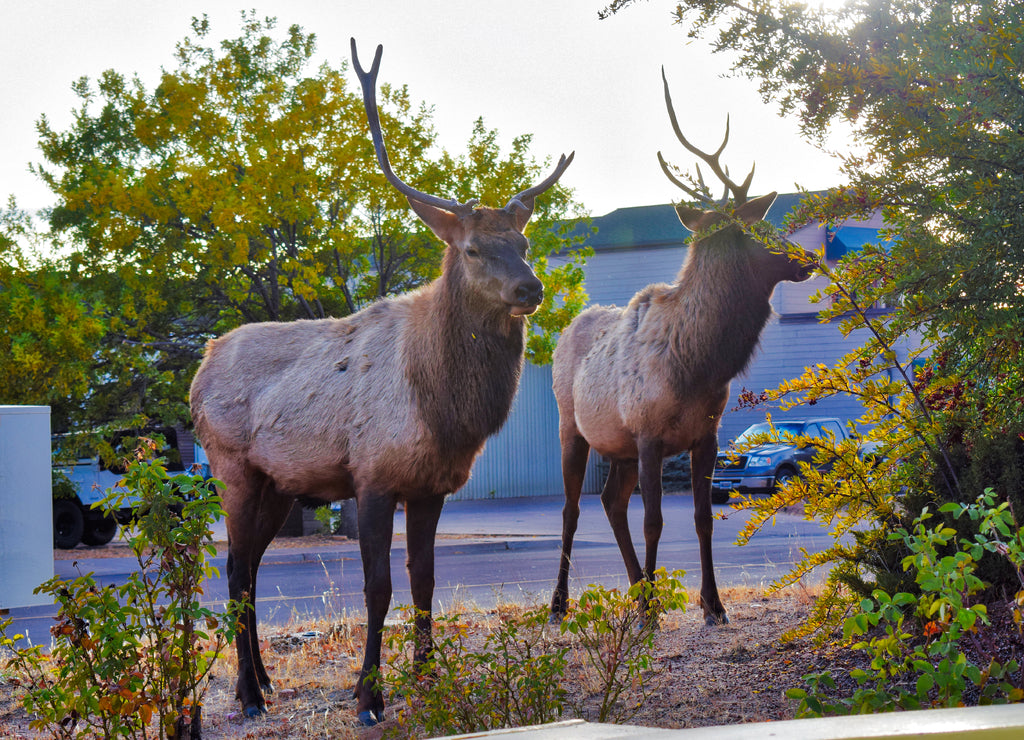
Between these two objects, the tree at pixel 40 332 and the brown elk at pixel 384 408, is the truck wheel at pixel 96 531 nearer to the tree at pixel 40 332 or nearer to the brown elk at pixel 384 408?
the tree at pixel 40 332

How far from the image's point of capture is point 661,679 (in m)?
5.06

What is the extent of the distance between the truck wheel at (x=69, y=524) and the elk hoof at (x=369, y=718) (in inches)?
557

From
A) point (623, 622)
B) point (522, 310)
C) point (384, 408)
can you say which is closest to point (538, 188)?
point (522, 310)

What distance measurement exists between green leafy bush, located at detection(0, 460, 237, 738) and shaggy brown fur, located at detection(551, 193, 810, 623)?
3.71 meters

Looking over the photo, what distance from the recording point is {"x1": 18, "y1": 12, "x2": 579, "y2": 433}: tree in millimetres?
14578

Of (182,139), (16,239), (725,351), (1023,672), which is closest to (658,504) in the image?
(725,351)

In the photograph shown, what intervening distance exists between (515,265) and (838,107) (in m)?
1.82

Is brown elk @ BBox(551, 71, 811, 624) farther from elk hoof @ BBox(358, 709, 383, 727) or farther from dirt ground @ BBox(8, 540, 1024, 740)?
elk hoof @ BBox(358, 709, 383, 727)

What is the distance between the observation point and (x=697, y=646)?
593 centimetres

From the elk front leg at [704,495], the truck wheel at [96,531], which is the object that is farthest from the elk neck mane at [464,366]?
the truck wheel at [96,531]

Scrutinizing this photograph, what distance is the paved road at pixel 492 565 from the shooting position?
32.3 ft

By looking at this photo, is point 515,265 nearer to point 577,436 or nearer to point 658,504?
point 658,504

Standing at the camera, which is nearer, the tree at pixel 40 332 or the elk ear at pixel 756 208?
the elk ear at pixel 756 208

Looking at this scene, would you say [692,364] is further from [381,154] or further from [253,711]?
[253,711]
